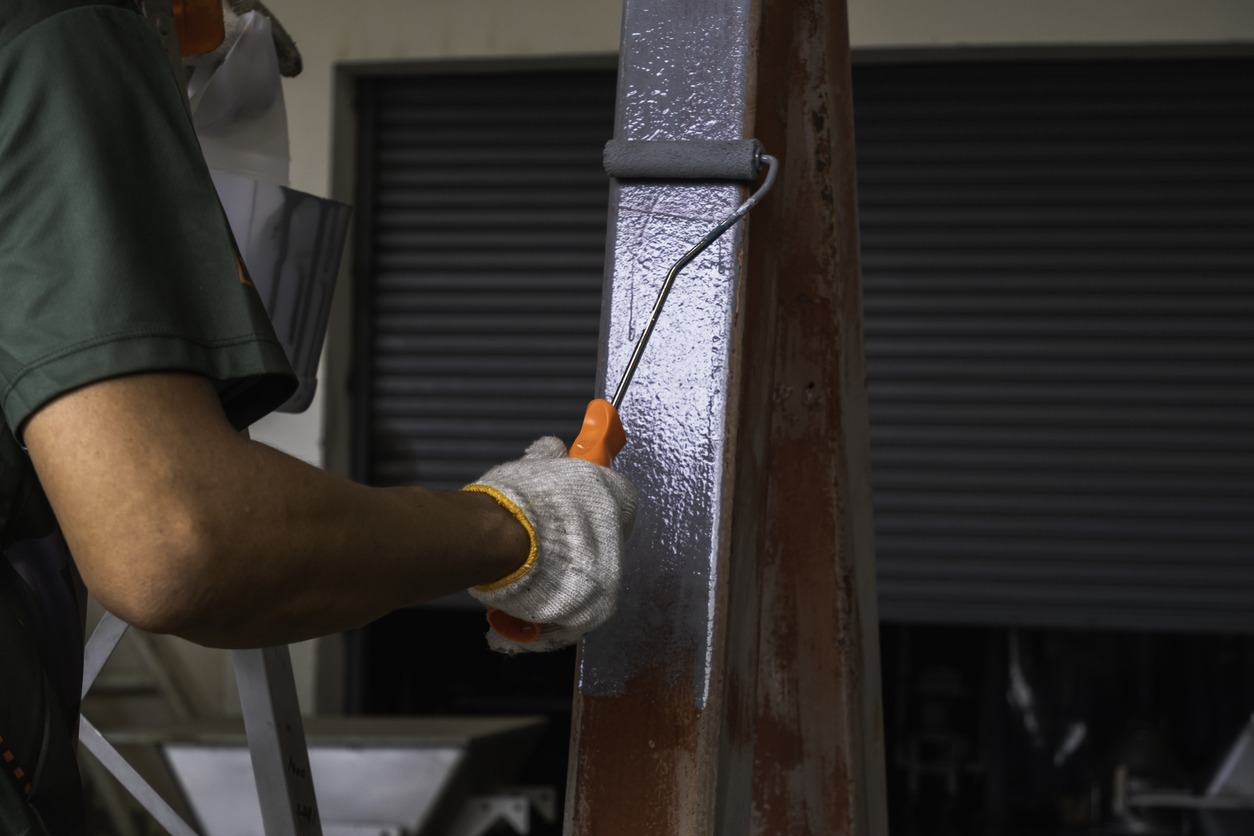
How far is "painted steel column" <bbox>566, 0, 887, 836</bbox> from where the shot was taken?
3.98ft

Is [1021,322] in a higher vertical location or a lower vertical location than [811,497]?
higher

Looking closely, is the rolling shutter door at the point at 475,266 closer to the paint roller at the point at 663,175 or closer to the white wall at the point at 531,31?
the white wall at the point at 531,31

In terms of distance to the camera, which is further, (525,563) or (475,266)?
(475,266)

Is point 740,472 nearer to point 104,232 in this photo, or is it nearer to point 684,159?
point 684,159

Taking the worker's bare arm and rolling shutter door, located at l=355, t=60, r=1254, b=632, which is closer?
the worker's bare arm

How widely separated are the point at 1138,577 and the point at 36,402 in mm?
4269

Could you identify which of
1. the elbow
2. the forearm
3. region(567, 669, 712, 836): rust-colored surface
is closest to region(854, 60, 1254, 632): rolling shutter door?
region(567, 669, 712, 836): rust-colored surface

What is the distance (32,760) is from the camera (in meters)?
1.02

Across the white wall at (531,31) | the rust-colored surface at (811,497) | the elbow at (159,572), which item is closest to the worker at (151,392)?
the elbow at (159,572)

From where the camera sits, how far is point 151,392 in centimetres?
81

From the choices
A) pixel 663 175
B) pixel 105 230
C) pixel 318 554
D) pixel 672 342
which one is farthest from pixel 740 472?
pixel 105 230

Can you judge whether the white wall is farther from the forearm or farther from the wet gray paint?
the forearm

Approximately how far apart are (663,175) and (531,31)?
11.5 feet

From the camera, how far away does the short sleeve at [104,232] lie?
2.67 ft
